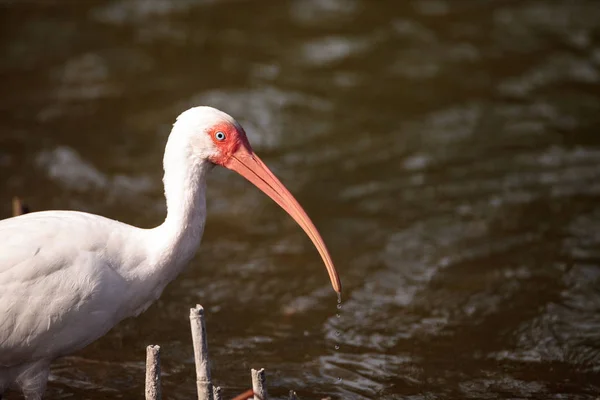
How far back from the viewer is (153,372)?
575 centimetres

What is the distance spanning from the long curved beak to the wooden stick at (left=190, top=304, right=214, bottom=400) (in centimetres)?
115

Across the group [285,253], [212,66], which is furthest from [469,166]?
[212,66]

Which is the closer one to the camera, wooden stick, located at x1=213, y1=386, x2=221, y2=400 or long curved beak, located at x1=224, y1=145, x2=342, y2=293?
wooden stick, located at x1=213, y1=386, x2=221, y2=400

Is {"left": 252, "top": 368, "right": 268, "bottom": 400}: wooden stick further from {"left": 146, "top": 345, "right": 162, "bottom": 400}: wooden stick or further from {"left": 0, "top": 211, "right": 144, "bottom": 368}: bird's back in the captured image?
{"left": 0, "top": 211, "right": 144, "bottom": 368}: bird's back

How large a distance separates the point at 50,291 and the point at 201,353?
113 cm

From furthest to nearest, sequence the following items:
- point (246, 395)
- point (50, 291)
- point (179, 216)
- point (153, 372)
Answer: point (179, 216)
point (50, 291)
point (153, 372)
point (246, 395)

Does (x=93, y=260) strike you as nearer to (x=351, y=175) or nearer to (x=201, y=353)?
(x=201, y=353)

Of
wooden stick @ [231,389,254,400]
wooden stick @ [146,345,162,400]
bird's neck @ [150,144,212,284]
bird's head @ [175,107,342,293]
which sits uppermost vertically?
bird's head @ [175,107,342,293]

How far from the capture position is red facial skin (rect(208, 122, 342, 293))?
20.7ft

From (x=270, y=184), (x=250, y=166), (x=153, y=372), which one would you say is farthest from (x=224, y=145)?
(x=153, y=372)

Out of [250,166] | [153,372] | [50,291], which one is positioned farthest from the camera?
[250,166]

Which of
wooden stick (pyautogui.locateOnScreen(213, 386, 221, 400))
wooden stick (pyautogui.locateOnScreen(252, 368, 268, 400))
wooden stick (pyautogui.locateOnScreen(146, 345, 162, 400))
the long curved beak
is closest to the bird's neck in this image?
the long curved beak

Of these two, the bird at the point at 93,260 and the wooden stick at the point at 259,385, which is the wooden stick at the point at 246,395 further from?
the bird at the point at 93,260

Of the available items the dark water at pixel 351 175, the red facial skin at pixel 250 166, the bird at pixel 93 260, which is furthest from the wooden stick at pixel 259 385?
the dark water at pixel 351 175
